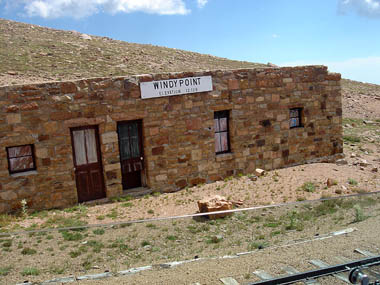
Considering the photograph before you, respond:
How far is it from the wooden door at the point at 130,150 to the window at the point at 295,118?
18.3 ft

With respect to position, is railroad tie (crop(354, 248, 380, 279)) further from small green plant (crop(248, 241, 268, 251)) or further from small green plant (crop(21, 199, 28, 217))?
small green plant (crop(21, 199, 28, 217))

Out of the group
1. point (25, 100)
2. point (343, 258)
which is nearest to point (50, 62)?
point (25, 100)

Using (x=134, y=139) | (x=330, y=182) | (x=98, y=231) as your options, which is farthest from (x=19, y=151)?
(x=330, y=182)

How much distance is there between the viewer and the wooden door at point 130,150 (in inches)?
432

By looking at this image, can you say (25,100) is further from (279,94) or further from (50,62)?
(50,62)

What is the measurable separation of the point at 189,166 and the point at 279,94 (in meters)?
4.03

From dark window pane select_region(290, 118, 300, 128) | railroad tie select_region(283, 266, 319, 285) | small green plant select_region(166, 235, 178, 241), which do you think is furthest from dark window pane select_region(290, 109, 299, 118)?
railroad tie select_region(283, 266, 319, 285)

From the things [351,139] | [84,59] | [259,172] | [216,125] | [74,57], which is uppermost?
[74,57]

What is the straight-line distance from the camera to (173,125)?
11.3 m

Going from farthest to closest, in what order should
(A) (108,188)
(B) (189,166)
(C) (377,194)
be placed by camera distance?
(B) (189,166), (A) (108,188), (C) (377,194)

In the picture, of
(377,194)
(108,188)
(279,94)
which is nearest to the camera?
(377,194)

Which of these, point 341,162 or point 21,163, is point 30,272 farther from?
point 341,162

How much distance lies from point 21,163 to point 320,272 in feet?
25.0

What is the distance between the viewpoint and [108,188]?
10664 mm
